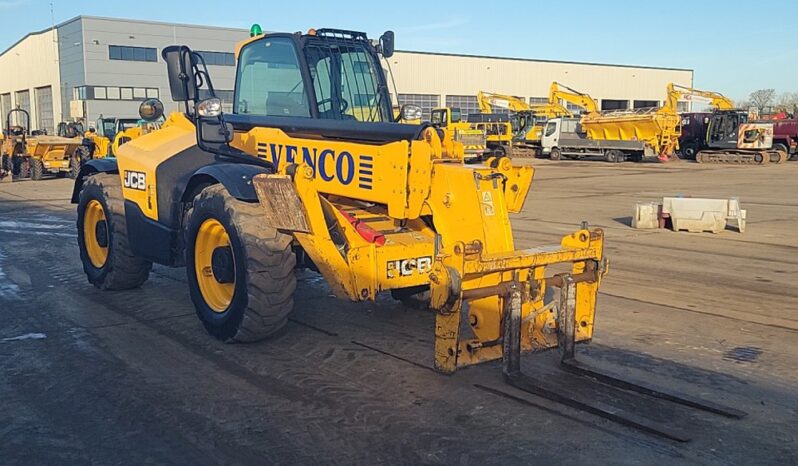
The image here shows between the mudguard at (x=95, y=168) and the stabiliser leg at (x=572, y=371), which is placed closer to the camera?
the stabiliser leg at (x=572, y=371)

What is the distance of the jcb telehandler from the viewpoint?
495 centimetres

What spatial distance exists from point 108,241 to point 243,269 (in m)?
2.83

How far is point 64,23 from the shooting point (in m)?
52.2

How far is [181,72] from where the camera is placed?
6250 millimetres

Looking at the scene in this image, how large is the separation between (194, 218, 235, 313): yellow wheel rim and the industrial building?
3395 cm

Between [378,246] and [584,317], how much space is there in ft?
5.06

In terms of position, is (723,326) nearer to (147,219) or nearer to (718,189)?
(147,219)

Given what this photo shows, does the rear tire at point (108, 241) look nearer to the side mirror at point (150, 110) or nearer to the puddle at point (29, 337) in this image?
the side mirror at point (150, 110)

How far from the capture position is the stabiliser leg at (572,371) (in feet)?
14.4

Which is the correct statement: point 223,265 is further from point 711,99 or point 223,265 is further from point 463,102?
point 463,102

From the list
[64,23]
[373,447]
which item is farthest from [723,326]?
[64,23]

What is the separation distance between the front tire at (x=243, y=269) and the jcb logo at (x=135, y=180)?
3.94 feet

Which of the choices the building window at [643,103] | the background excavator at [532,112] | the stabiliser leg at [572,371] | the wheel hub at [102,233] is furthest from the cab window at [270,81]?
the building window at [643,103]

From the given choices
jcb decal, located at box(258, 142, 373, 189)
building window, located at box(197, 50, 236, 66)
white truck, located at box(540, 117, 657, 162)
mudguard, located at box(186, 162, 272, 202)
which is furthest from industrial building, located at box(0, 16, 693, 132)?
jcb decal, located at box(258, 142, 373, 189)
